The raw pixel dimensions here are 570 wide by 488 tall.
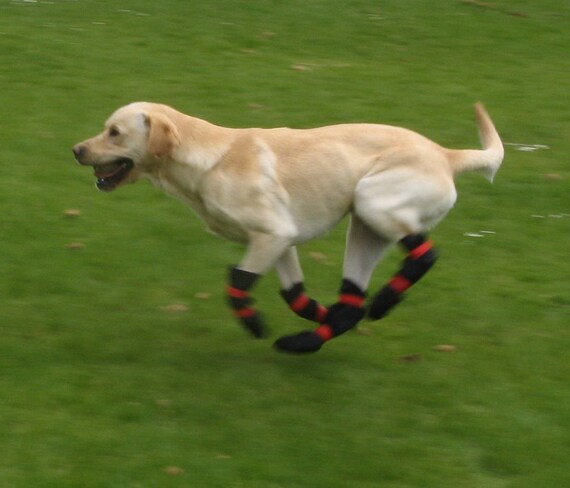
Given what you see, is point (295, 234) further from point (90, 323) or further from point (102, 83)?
point (102, 83)

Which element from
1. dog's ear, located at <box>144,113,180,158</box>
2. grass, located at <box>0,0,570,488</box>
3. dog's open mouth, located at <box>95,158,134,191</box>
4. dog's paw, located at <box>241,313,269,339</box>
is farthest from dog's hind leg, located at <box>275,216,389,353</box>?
dog's open mouth, located at <box>95,158,134,191</box>

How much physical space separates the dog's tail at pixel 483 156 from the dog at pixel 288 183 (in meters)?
0.03

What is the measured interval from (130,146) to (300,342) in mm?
1686

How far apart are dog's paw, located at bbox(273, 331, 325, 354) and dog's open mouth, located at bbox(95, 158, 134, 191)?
1509 mm

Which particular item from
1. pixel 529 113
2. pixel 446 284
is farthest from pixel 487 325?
pixel 529 113

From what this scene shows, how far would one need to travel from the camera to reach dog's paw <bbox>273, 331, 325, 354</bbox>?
7.37 meters

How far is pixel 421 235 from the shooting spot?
7285mm

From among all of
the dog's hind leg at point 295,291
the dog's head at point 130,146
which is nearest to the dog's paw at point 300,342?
the dog's hind leg at point 295,291

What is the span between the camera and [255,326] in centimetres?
734

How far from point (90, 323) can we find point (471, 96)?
23.4 feet

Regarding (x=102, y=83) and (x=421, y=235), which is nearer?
(x=421, y=235)

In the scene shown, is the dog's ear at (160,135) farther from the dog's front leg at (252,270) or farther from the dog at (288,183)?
the dog's front leg at (252,270)

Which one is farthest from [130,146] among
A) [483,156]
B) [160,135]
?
[483,156]

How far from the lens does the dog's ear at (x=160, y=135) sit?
7285 millimetres
